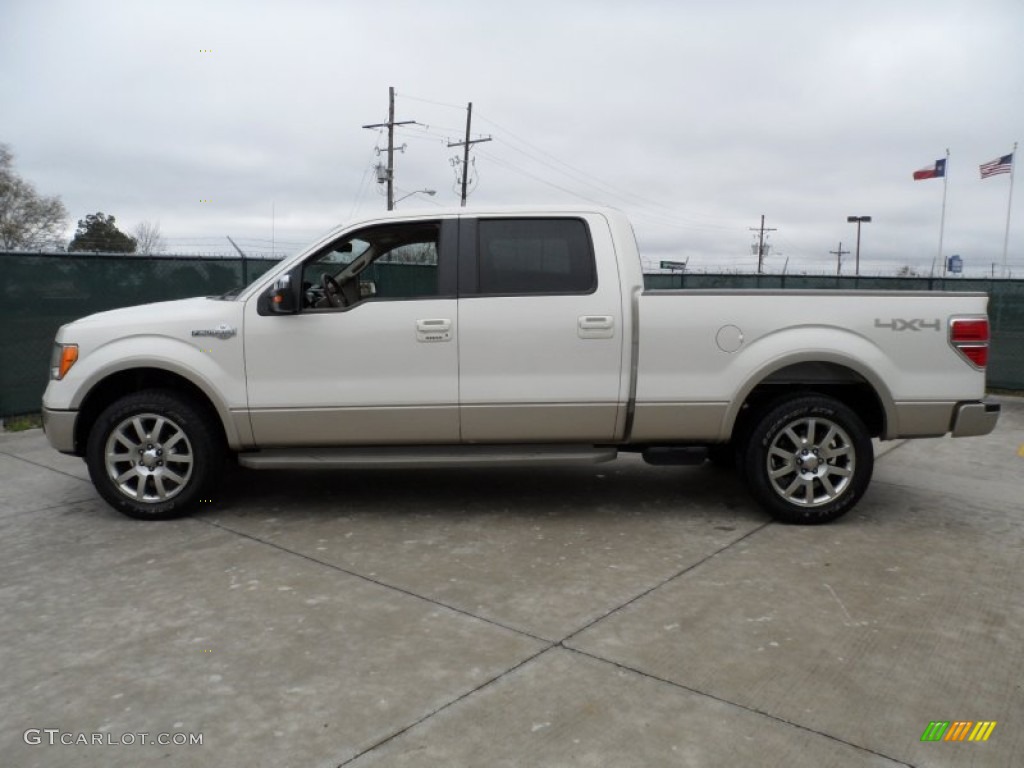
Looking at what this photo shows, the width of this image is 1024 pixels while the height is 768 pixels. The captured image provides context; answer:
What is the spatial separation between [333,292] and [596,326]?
1841mm

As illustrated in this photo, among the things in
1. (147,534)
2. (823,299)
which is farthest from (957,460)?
(147,534)

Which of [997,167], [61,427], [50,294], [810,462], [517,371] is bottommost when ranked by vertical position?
[810,462]

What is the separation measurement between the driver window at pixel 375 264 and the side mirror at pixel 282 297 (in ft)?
0.48

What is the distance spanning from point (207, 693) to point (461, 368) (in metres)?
2.53

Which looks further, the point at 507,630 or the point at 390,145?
the point at 390,145

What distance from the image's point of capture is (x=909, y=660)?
339cm

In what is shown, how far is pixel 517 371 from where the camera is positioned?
5.12 metres

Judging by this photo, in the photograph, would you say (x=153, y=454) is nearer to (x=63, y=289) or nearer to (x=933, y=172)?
(x=63, y=289)

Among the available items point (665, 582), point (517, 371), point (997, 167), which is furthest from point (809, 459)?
point (997, 167)

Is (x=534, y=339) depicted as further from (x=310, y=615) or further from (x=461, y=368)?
(x=310, y=615)

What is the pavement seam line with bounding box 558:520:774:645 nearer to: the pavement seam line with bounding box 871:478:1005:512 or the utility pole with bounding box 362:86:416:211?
the pavement seam line with bounding box 871:478:1005:512

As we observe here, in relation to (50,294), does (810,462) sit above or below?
below

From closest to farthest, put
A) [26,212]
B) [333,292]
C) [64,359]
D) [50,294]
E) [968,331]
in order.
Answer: [968,331] < [64,359] < [333,292] < [50,294] < [26,212]

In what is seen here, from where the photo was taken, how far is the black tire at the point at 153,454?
16.9 ft
